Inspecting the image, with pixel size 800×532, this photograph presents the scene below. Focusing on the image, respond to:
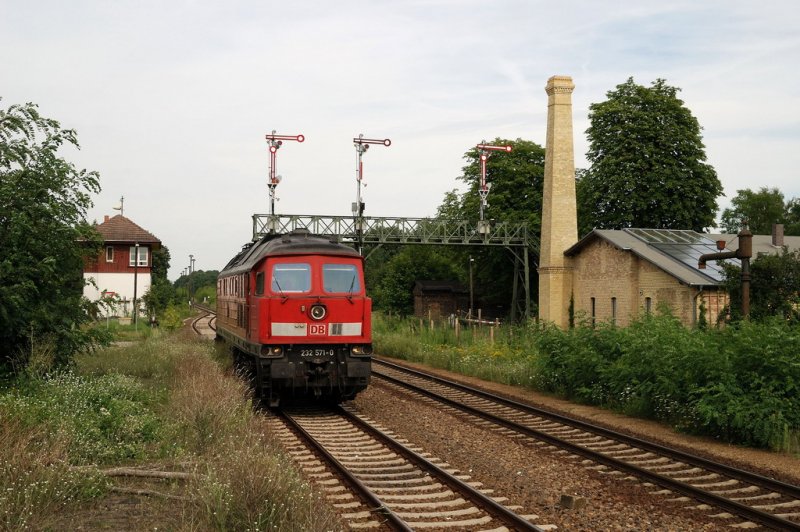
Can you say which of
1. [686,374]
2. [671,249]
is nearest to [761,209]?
[671,249]

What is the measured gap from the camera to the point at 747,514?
25.9 feet

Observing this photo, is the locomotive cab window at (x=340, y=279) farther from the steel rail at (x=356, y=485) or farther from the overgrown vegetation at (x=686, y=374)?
the overgrown vegetation at (x=686, y=374)

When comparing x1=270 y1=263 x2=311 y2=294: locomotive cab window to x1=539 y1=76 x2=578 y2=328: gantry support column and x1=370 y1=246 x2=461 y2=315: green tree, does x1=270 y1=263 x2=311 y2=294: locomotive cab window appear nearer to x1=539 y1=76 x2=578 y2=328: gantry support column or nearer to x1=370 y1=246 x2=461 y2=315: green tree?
x1=539 y1=76 x2=578 y2=328: gantry support column

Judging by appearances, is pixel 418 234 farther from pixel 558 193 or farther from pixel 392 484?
pixel 392 484

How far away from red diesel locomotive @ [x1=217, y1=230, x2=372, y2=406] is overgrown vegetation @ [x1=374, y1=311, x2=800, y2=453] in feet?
15.8

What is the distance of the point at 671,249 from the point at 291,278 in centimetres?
2157

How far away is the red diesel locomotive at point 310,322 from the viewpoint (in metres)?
14.5

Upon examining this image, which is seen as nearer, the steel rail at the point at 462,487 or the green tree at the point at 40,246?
the steel rail at the point at 462,487

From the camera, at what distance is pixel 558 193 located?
39062mm

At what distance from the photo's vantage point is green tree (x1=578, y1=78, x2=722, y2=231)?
4231 cm

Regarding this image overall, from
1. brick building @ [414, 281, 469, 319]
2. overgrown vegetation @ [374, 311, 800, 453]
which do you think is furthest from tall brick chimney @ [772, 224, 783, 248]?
brick building @ [414, 281, 469, 319]

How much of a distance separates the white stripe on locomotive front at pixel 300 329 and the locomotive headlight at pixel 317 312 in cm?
20

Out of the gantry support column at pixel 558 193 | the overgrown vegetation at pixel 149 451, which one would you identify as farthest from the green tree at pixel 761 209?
the overgrown vegetation at pixel 149 451

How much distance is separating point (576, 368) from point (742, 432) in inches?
205
